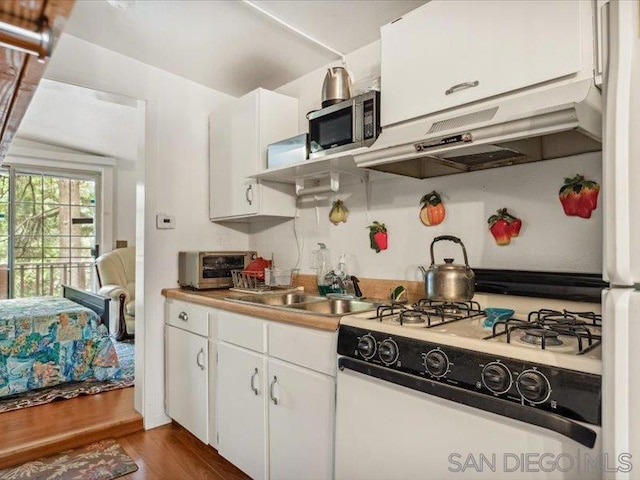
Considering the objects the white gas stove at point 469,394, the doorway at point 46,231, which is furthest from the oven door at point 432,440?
the doorway at point 46,231

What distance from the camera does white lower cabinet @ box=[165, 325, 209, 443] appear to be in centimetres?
218

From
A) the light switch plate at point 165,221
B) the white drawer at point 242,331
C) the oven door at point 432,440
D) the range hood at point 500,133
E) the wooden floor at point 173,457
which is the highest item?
the range hood at point 500,133

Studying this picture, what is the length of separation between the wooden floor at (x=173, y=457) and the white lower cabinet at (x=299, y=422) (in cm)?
48

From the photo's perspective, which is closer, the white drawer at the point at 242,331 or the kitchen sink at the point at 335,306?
the white drawer at the point at 242,331

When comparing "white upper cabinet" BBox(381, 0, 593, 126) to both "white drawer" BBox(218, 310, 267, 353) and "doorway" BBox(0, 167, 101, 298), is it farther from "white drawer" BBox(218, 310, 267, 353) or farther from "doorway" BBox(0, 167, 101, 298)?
"doorway" BBox(0, 167, 101, 298)

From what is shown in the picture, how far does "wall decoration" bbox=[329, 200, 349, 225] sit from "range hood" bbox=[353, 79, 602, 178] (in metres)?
0.59

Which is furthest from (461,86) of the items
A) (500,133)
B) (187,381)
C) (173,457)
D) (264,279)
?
(173,457)

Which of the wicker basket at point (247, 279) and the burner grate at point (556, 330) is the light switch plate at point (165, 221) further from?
the burner grate at point (556, 330)

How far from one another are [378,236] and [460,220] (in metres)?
0.45

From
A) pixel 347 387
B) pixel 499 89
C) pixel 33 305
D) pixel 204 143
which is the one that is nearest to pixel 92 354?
pixel 33 305

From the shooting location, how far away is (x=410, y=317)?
139cm

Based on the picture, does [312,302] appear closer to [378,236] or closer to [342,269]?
[342,269]

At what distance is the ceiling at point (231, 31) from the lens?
77.0 inches

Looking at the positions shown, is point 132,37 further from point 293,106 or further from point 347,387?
point 347,387
